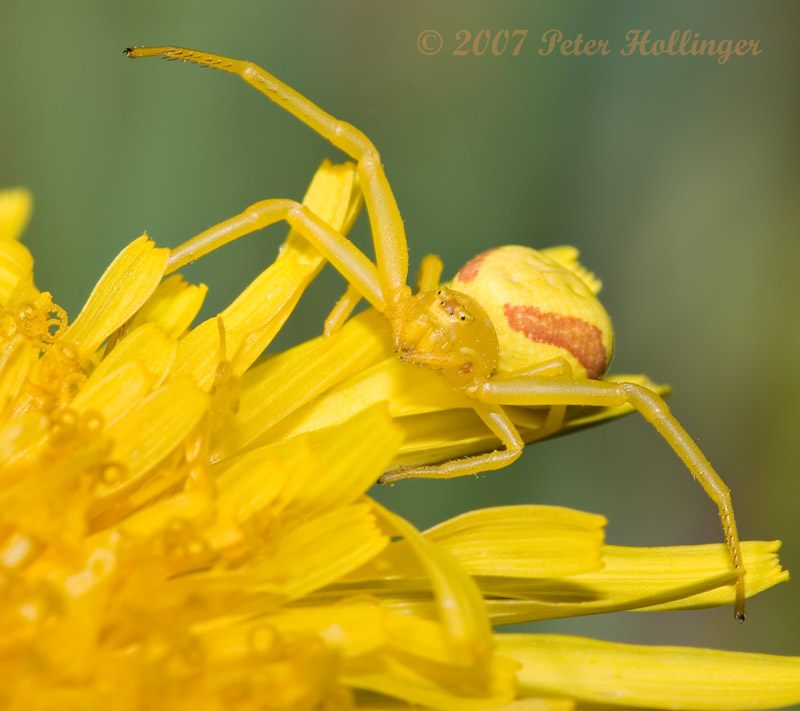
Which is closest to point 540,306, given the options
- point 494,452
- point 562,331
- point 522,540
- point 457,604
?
point 562,331

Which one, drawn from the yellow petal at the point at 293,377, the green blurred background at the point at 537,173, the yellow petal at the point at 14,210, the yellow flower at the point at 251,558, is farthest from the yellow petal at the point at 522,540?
the yellow petal at the point at 14,210

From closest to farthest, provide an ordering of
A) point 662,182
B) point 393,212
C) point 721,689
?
1. point 721,689
2. point 393,212
3. point 662,182

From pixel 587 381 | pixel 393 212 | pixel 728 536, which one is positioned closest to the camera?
pixel 728 536

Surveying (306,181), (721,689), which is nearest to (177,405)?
(721,689)

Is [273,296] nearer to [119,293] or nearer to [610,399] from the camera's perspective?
[119,293]

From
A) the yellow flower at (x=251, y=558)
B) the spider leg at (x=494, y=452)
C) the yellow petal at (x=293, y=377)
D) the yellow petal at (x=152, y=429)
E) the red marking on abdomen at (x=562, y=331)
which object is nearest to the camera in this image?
the yellow flower at (x=251, y=558)

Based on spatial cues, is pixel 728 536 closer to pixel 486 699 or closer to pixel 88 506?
pixel 486 699

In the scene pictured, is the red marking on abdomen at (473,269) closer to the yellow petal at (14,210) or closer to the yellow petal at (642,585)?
the yellow petal at (642,585)
